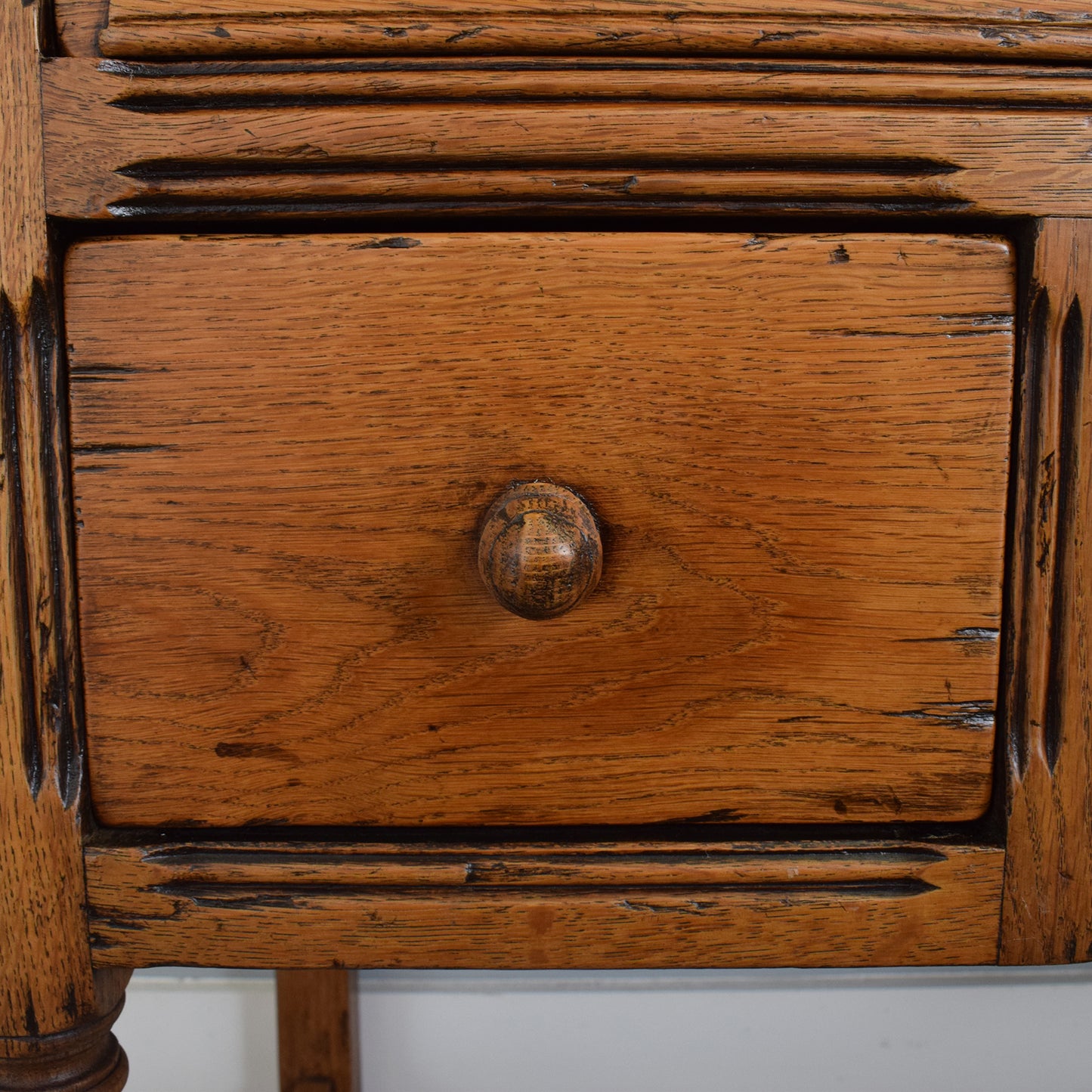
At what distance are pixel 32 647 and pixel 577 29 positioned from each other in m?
0.27

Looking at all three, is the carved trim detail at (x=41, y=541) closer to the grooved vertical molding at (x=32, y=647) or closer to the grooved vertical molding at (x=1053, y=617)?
the grooved vertical molding at (x=32, y=647)

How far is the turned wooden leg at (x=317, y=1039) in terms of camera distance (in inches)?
26.6

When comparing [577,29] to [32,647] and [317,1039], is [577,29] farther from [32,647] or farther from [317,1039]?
[317,1039]

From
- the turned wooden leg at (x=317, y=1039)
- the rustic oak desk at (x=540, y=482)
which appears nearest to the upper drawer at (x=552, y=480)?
the rustic oak desk at (x=540, y=482)

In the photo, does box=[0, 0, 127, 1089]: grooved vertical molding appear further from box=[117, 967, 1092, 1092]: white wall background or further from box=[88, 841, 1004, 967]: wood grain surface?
box=[117, 967, 1092, 1092]: white wall background

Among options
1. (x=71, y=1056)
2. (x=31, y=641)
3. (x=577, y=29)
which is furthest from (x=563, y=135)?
(x=71, y=1056)

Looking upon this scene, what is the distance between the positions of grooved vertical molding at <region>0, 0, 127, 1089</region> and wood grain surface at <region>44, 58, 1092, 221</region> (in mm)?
14

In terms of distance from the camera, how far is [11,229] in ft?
0.99

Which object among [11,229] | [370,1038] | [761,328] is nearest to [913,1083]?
[370,1038]

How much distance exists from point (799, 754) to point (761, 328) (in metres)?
0.15

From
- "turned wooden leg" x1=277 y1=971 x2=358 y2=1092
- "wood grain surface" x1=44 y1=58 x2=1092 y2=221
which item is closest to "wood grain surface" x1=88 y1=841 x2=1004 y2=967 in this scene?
"wood grain surface" x1=44 y1=58 x2=1092 y2=221

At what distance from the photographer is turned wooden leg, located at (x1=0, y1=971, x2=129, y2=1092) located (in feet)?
1.06

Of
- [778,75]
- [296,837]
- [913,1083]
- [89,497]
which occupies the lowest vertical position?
[913,1083]

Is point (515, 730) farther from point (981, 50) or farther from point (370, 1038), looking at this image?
point (370, 1038)
